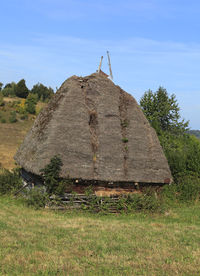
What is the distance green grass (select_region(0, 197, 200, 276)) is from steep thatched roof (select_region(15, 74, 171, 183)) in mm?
2241

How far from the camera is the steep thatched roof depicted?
1449 centimetres

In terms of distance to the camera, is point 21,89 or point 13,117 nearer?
point 13,117

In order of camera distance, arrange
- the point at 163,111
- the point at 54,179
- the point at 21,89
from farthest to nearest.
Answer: the point at 21,89, the point at 163,111, the point at 54,179

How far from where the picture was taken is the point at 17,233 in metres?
9.40

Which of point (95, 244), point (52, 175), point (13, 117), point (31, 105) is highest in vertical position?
point (31, 105)

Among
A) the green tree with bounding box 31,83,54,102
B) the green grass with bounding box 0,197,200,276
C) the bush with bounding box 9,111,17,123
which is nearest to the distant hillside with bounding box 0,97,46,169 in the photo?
the bush with bounding box 9,111,17,123

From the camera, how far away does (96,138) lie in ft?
51.3

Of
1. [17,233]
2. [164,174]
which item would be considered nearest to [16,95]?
[164,174]

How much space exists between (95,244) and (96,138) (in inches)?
301

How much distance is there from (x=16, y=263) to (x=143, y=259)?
3.07 metres

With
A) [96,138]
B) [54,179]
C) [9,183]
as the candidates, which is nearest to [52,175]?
[54,179]

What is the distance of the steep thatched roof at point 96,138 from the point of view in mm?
14492

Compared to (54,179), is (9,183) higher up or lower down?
lower down

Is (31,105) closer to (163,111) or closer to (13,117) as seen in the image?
(13,117)
